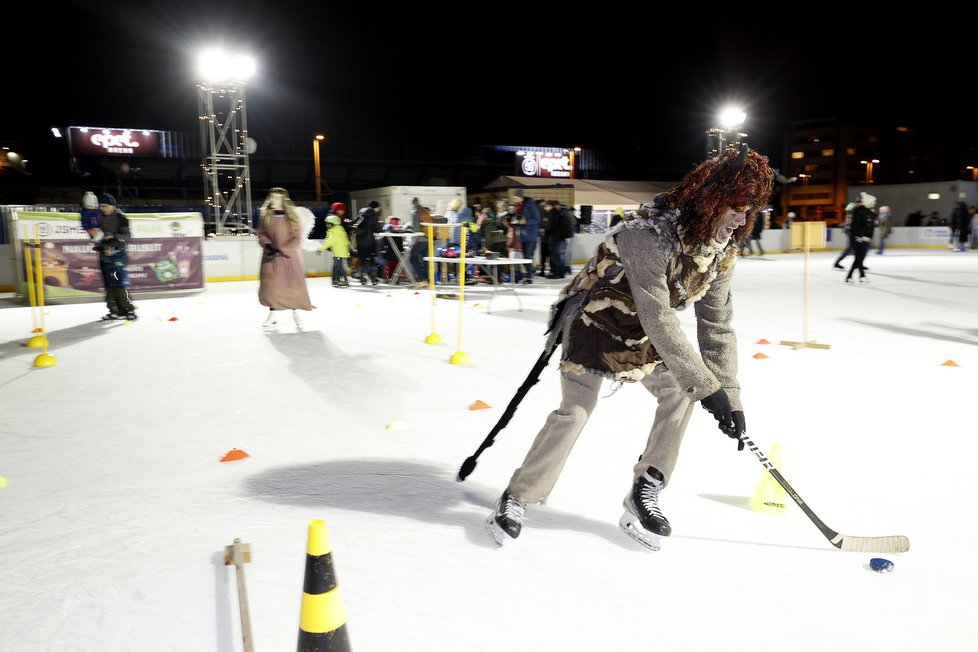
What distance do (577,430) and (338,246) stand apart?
11.9m

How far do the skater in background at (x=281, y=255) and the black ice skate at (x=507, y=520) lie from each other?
609 centimetres

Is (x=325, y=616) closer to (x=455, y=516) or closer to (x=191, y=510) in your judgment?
(x=455, y=516)

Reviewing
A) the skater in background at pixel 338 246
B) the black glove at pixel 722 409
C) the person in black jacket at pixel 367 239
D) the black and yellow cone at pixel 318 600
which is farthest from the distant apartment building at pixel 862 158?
the black and yellow cone at pixel 318 600

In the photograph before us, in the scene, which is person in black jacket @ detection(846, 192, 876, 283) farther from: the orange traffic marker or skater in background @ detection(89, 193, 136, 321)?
the orange traffic marker

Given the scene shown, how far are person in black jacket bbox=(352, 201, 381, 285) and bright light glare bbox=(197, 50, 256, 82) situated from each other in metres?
6.41

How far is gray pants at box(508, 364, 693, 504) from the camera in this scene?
2.70 metres

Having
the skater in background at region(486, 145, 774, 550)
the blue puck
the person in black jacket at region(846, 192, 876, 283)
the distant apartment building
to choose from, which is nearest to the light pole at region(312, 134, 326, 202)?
the person in black jacket at region(846, 192, 876, 283)

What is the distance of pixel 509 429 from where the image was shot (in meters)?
4.45

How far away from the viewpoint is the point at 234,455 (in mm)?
3912

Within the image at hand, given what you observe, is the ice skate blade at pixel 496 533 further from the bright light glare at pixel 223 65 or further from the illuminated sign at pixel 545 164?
the illuminated sign at pixel 545 164

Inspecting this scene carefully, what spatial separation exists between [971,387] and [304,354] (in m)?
5.64

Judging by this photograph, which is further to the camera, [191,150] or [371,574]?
[191,150]

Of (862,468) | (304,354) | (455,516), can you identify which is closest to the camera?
(455,516)

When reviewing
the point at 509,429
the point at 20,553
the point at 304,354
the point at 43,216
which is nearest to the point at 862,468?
the point at 509,429
